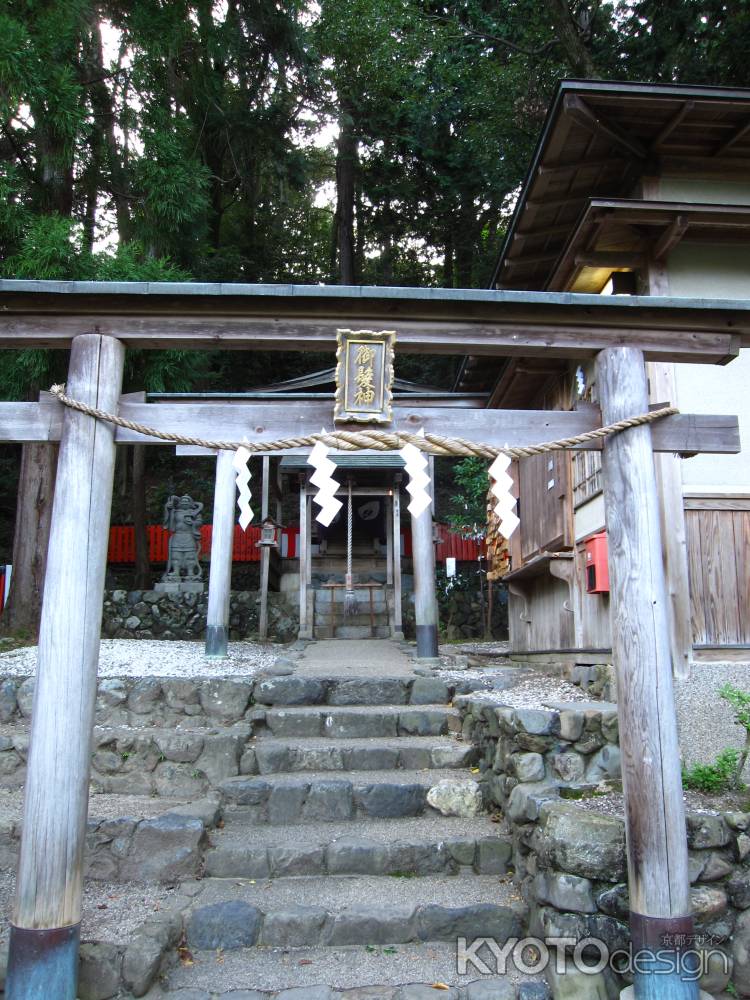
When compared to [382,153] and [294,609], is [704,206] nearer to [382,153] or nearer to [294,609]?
[294,609]

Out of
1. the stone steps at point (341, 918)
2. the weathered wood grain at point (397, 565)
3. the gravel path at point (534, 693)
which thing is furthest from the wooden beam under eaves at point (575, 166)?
the weathered wood grain at point (397, 565)

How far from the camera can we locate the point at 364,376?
177 inches

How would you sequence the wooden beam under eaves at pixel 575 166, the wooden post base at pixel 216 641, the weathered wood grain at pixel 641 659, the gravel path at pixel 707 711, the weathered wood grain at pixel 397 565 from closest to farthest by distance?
the weathered wood grain at pixel 641 659 → the gravel path at pixel 707 711 → the wooden beam under eaves at pixel 575 166 → the wooden post base at pixel 216 641 → the weathered wood grain at pixel 397 565

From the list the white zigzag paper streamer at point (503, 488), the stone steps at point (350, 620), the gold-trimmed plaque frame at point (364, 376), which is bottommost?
the stone steps at point (350, 620)

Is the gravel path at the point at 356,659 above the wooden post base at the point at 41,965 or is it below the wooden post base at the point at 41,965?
above

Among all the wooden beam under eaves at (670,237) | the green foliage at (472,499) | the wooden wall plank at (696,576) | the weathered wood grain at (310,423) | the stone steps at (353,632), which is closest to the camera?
the weathered wood grain at (310,423)

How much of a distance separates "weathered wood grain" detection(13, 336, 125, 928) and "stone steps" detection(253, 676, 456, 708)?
396 centimetres

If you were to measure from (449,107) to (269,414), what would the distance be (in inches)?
698

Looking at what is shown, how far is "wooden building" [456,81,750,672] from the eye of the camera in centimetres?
656

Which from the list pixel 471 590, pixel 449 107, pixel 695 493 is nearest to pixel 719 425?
pixel 695 493

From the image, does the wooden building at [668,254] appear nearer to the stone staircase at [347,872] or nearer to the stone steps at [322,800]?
the stone staircase at [347,872]

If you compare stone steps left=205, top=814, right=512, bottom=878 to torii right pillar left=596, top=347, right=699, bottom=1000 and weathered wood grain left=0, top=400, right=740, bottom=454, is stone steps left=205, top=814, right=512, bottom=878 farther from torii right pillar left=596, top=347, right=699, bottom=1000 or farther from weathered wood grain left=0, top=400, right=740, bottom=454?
weathered wood grain left=0, top=400, right=740, bottom=454

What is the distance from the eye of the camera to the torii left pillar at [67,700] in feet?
12.2

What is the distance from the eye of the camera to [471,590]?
2023 cm
